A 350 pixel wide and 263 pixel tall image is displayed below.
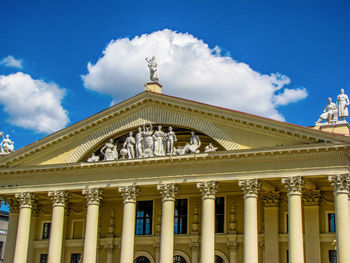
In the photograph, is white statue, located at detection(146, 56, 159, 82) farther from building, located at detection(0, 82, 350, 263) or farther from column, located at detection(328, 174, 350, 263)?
column, located at detection(328, 174, 350, 263)

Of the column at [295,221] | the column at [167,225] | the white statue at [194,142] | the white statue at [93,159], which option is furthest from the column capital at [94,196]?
the column at [295,221]

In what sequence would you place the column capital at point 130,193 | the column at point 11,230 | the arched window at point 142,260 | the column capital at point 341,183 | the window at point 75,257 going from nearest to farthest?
the column capital at point 341,183 < the column capital at point 130,193 < the arched window at point 142,260 < the column at point 11,230 < the window at point 75,257

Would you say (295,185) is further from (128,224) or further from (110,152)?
(110,152)

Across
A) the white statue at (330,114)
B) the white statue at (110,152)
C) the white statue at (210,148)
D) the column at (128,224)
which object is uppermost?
the white statue at (330,114)

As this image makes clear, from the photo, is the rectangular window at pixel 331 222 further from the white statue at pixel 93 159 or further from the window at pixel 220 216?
the white statue at pixel 93 159

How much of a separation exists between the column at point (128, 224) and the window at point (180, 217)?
4.59m

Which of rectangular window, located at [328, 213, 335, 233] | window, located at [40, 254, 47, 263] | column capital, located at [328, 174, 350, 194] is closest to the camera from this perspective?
column capital, located at [328, 174, 350, 194]

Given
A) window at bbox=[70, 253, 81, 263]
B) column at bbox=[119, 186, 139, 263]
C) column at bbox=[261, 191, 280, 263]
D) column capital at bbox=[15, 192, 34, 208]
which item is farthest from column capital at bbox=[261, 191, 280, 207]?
column capital at bbox=[15, 192, 34, 208]

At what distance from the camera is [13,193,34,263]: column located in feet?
127

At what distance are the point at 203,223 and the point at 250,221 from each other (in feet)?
9.29

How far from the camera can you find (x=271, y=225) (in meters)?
36.8

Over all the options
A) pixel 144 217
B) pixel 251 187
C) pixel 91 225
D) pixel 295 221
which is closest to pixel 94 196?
pixel 91 225

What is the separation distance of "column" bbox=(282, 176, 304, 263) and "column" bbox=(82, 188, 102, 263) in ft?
39.0

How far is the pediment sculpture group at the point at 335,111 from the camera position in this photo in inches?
1375
